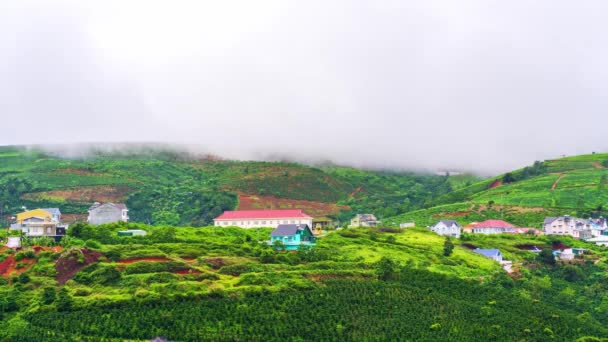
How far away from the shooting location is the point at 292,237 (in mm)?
76938

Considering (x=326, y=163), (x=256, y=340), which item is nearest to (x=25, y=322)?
(x=256, y=340)

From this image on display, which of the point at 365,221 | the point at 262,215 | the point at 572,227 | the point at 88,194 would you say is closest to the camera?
the point at 572,227

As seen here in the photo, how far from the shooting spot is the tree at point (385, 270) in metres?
61.9

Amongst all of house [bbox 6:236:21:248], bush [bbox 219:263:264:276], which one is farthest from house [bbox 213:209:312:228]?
bush [bbox 219:263:264:276]

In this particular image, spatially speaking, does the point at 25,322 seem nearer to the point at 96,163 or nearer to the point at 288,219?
the point at 288,219

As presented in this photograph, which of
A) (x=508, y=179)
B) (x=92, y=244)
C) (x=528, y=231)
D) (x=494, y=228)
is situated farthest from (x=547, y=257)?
(x=508, y=179)

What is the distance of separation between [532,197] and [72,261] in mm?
92002

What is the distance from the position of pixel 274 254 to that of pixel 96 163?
333 feet

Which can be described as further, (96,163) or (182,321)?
(96,163)

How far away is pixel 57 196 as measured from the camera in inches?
5197

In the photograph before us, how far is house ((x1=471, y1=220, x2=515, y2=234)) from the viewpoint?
106869 mm

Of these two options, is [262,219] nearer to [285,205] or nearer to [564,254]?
[285,205]

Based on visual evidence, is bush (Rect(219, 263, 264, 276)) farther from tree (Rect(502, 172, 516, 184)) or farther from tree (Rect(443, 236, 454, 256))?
tree (Rect(502, 172, 516, 184))

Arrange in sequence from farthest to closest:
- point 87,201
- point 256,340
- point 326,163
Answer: point 326,163, point 87,201, point 256,340
